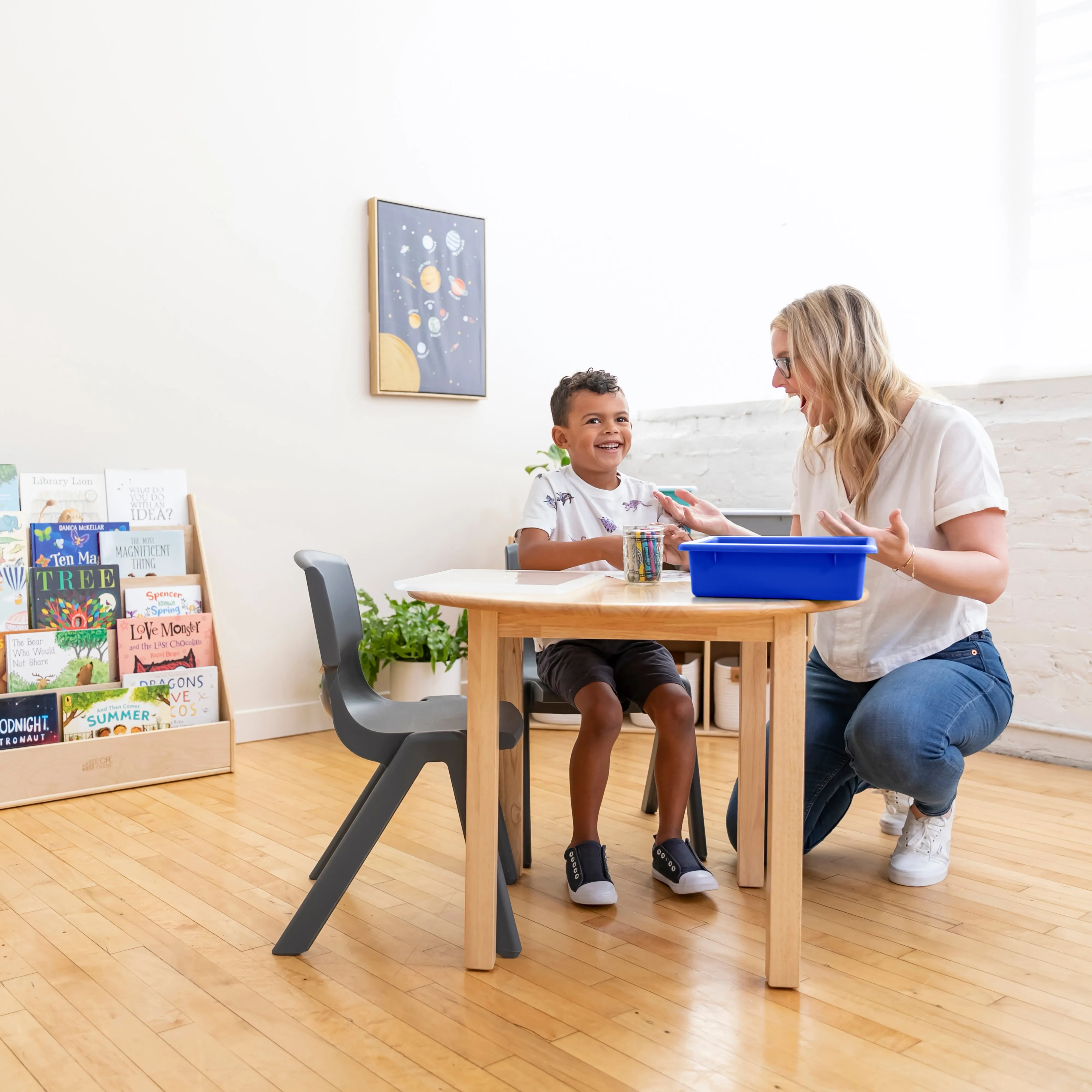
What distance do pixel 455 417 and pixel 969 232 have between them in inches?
74.7

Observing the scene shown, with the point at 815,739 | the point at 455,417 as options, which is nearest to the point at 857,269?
the point at 455,417

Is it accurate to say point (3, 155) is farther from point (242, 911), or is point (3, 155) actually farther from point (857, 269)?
point (857, 269)

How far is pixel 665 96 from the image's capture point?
4.37 meters

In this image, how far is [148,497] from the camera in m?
3.12

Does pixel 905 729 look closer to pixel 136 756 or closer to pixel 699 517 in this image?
pixel 699 517

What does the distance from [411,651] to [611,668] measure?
138 centimetres

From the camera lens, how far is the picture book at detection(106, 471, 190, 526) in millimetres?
3055

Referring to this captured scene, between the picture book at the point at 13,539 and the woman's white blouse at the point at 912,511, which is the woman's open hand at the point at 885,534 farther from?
the picture book at the point at 13,539

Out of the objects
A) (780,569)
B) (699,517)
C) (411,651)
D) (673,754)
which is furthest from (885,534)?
(411,651)

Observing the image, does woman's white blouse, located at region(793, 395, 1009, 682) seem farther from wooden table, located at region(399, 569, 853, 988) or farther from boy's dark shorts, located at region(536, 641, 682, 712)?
wooden table, located at region(399, 569, 853, 988)

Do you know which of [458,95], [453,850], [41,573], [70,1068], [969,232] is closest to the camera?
[70,1068]

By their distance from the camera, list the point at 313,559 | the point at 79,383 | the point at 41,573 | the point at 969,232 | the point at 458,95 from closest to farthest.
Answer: the point at 313,559 → the point at 41,573 → the point at 79,383 → the point at 969,232 → the point at 458,95

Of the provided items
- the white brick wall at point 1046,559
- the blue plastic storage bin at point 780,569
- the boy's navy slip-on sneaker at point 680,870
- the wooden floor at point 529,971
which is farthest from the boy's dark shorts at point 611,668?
the white brick wall at point 1046,559

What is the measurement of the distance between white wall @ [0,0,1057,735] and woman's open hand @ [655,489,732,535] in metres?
1.72
